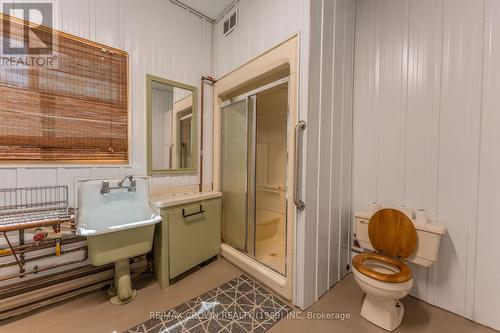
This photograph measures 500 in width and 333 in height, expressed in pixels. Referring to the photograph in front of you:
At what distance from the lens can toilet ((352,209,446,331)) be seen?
1.46m

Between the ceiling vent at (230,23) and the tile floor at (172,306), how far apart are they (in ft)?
8.87

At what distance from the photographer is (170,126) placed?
7.73 feet

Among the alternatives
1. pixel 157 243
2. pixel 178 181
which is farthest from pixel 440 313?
pixel 178 181

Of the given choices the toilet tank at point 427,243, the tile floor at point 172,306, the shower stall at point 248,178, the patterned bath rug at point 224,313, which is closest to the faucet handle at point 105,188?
the tile floor at point 172,306

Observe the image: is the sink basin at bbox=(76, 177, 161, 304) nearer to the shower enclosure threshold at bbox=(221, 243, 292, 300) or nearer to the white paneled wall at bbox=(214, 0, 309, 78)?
the shower enclosure threshold at bbox=(221, 243, 292, 300)

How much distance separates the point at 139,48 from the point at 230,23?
1.03 metres

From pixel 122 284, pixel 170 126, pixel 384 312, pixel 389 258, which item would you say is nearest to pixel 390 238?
pixel 389 258

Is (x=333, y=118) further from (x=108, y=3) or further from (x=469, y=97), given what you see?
(x=108, y=3)

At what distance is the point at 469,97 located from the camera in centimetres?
156

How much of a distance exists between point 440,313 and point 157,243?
2.40 m

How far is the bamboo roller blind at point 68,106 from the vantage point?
5.19ft

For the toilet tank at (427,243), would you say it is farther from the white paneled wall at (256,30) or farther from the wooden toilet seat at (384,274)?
the white paneled wall at (256,30)

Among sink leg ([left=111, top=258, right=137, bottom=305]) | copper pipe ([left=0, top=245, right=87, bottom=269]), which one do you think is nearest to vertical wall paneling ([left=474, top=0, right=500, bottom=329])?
sink leg ([left=111, top=258, right=137, bottom=305])

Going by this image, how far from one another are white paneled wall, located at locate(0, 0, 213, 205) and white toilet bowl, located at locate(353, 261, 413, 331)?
1.96 metres
